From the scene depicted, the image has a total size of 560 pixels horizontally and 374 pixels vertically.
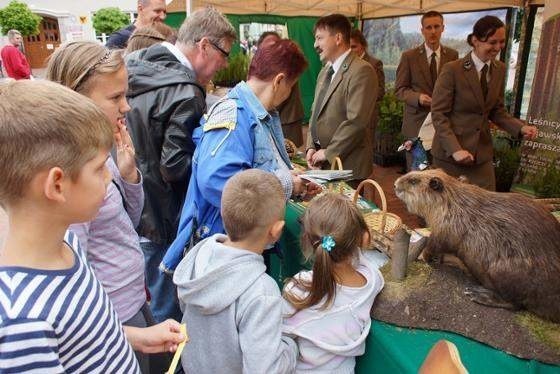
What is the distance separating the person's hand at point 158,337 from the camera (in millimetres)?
1252

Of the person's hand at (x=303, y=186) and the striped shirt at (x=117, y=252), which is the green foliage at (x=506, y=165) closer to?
the person's hand at (x=303, y=186)

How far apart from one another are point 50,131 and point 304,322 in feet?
3.53

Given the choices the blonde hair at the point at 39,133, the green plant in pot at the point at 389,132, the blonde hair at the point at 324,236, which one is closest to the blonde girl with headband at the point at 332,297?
the blonde hair at the point at 324,236

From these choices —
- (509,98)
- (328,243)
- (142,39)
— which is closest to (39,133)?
(328,243)

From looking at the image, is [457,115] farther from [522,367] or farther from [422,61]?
[522,367]

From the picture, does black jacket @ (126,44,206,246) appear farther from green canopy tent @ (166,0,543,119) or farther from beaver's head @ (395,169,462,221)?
green canopy tent @ (166,0,543,119)

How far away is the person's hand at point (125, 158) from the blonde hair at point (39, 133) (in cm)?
84

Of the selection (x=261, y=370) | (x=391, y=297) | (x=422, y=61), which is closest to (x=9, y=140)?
(x=261, y=370)

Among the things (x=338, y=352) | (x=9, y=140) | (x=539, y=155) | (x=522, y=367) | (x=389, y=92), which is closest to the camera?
(x=9, y=140)

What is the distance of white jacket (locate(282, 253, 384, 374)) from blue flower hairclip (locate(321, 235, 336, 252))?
0.58ft

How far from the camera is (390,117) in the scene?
25.0ft

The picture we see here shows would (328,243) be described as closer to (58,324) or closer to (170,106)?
(58,324)

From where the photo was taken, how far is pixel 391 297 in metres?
1.65

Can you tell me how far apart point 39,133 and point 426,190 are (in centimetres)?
149
